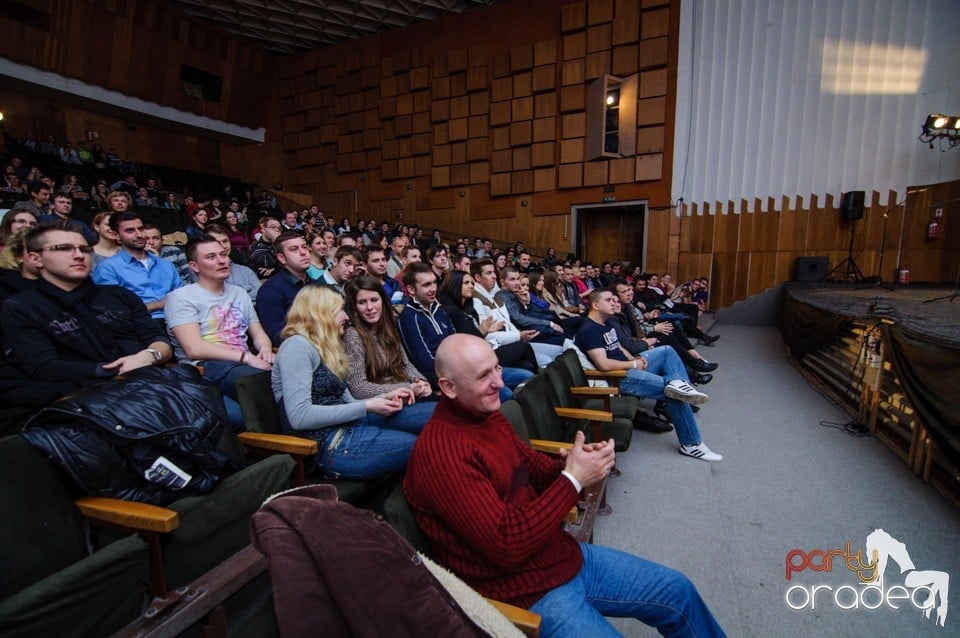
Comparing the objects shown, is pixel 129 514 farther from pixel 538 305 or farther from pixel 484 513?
pixel 538 305

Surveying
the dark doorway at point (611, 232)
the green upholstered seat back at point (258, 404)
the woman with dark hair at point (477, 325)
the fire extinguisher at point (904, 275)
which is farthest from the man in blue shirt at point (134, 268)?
the fire extinguisher at point (904, 275)

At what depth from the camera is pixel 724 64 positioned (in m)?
7.98

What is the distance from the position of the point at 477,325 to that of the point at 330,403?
1.56 meters

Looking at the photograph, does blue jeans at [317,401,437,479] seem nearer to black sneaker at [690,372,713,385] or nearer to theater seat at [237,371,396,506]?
theater seat at [237,371,396,506]

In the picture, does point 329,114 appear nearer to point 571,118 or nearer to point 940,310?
point 571,118

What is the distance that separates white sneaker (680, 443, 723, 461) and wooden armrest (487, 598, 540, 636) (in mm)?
1914

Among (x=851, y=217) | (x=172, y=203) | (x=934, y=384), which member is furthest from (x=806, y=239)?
(x=172, y=203)

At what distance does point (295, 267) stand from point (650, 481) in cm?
211

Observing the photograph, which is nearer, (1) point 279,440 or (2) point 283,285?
(1) point 279,440

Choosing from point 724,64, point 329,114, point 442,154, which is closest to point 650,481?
point 724,64

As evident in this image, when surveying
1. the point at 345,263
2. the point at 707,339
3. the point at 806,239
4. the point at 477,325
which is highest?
the point at 806,239

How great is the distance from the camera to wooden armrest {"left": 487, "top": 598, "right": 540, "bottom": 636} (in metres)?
0.84

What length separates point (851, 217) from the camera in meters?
7.28

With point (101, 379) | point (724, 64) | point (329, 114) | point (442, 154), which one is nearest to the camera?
point (101, 379)
